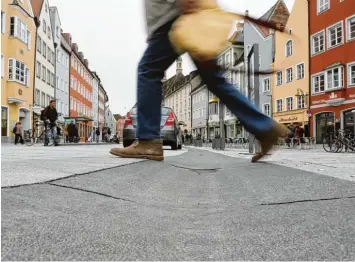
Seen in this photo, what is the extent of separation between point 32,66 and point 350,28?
22.8 metres

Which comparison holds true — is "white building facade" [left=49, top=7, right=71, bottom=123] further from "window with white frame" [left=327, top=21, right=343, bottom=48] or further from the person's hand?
the person's hand

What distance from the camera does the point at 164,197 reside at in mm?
1631

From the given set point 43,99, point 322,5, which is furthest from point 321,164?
point 43,99

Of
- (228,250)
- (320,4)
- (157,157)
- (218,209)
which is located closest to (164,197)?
(218,209)

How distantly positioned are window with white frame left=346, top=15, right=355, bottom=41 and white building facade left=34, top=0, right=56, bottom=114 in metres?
23.4

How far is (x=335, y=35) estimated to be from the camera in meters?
26.7

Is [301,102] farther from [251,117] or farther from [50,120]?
[251,117]

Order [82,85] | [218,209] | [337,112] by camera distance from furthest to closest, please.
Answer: [82,85]
[337,112]
[218,209]

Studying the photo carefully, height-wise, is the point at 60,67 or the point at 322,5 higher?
the point at 322,5

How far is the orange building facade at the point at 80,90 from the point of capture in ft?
168

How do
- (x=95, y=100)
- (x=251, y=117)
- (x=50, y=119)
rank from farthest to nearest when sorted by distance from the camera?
(x=95, y=100), (x=50, y=119), (x=251, y=117)

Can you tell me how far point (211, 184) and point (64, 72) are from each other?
153 ft

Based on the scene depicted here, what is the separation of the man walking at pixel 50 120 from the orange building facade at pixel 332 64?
631 inches

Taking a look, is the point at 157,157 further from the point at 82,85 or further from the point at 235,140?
the point at 82,85
